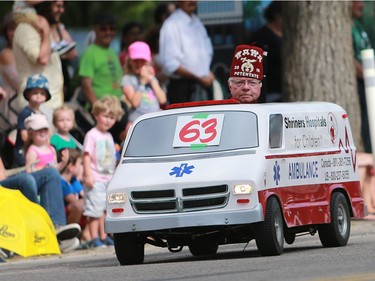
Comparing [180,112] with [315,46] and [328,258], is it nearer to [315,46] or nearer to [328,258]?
[328,258]

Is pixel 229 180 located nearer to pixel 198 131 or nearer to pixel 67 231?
pixel 198 131

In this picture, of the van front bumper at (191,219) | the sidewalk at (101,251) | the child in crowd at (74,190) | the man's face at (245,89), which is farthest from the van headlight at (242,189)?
the child in crowd at (74,190)

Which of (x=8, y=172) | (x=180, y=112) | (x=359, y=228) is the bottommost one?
(x=359, y=228)

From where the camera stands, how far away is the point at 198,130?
14.4 m

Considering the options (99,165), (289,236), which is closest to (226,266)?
(289,236)

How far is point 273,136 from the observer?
47.4ft

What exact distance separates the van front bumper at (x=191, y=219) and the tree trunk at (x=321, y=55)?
8560mm

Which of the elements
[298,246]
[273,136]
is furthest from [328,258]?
[298,246]

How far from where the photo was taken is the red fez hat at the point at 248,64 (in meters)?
15.8

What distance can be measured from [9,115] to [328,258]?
8461 millimetres

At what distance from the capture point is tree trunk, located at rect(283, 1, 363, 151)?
865 inches

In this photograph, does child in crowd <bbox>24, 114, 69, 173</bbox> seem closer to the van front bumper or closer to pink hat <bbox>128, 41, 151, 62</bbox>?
pink hat <bbox>128, 41, 151, 62</bbox>

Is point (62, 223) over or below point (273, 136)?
below

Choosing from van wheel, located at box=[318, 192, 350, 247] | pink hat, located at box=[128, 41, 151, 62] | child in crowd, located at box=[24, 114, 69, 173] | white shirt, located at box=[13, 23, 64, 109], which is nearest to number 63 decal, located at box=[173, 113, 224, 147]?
van wheel, located at box=[318, 192, 350, 247]
